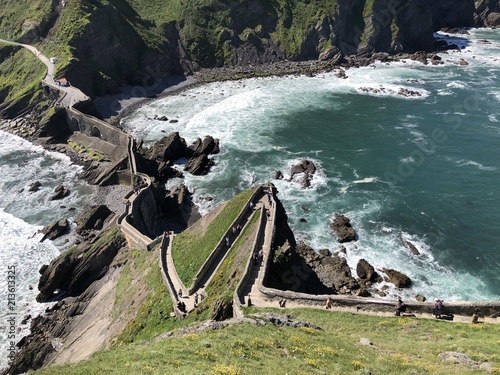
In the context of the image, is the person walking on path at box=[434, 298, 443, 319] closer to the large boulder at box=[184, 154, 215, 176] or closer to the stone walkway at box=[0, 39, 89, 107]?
the large boulder at box=[184, 154, 215, 176]

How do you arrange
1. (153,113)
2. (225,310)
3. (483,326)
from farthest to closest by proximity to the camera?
(153,113)
(225,310)
(483,326)

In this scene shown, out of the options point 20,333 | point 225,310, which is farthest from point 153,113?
point 225,310

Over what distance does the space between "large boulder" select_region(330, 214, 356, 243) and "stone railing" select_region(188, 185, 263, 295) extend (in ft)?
60.3

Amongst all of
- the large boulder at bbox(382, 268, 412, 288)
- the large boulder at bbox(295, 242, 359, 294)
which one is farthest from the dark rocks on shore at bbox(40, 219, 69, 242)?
the large boulder at bbox(382, 268, 412, 288)

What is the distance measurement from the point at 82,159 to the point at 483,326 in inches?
2807

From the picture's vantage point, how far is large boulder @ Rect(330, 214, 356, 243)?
54.8 m

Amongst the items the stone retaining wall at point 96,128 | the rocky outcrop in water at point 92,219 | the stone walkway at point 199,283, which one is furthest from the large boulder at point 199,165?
the stone walkway at point 199,283

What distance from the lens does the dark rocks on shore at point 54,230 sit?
2203 inches

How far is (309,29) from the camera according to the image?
13362 centimetres

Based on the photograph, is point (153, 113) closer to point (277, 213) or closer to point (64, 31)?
point (64, 31)

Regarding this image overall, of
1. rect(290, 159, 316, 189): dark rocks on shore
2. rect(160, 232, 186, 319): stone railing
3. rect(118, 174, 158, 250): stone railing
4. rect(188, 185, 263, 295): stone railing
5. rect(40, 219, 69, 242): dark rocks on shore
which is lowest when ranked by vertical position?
rect(40, 219, 69, 242): dark rocks on shore

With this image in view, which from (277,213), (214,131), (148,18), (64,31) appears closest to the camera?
(277,213)

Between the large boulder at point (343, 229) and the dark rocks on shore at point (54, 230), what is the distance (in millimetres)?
39277

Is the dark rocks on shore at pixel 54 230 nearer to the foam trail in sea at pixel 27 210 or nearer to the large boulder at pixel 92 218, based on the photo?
the foam trail in sea at pixel 27 210
